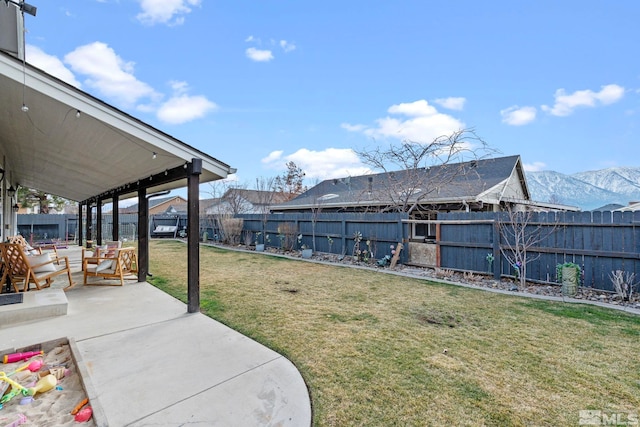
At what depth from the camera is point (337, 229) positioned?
1132 centimetres

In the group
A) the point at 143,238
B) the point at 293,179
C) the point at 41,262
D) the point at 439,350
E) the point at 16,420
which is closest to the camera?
the point at 16,420

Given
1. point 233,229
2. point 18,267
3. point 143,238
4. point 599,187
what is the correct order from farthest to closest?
1. point 599,187
2. point 233,229
3. point 143,238
4. point 18,267

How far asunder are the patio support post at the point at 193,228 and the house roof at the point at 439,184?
790 cm

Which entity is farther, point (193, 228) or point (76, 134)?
point (193, 228)

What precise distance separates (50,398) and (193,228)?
2576mm

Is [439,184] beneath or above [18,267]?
above

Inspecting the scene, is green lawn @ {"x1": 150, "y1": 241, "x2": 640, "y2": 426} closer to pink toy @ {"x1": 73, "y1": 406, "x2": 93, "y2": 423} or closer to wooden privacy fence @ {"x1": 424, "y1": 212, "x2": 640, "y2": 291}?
wooden privacy fence @ {"x1": 424, "y1": 212, "x2": 640, "y2": 291}

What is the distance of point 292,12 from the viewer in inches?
388

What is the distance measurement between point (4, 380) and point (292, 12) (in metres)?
10.9

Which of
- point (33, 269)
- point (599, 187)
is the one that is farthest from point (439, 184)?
point (599, 187)

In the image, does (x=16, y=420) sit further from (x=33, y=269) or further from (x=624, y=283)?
(x=624, y=283)

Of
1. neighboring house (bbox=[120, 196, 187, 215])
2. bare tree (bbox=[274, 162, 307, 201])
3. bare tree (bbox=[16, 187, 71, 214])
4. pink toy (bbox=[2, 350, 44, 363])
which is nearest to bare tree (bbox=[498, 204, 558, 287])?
pink toy (bbox=[2, 350, 44, 363])

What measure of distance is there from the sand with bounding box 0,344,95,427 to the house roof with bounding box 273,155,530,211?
32.4 ft

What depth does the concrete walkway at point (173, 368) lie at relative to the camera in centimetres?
229
